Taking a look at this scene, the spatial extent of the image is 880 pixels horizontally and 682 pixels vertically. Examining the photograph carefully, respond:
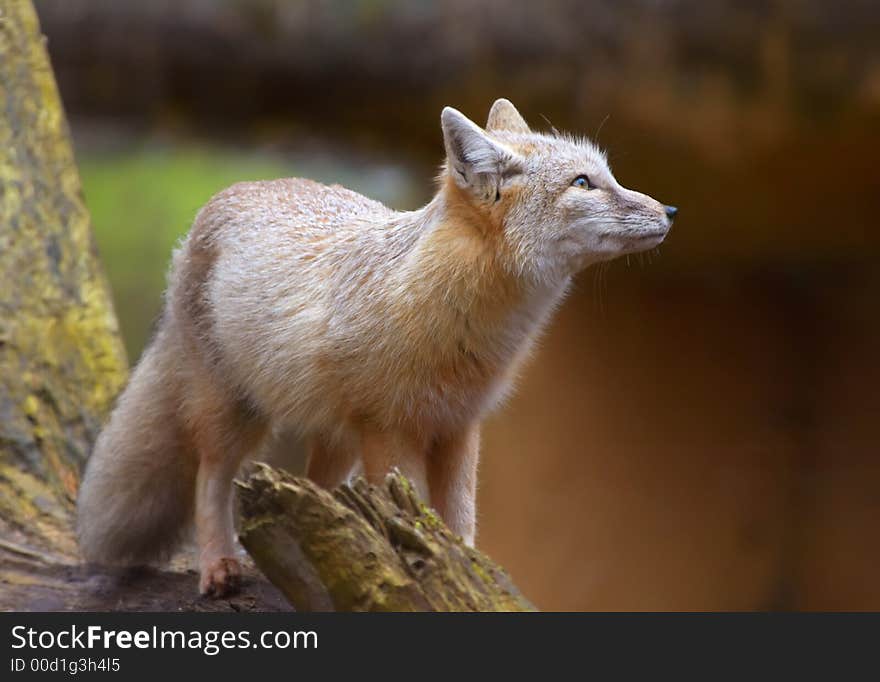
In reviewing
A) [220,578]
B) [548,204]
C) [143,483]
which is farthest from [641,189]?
[220,578]

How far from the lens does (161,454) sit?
4.81 m

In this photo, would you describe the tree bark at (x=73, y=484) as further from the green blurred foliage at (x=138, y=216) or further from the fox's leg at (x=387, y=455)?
the green blurred foliage at (x=138, y=216)

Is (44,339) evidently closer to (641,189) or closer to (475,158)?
(475,158)

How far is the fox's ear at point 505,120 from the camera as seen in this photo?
15.1 feet

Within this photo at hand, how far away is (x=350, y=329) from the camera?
163 inches

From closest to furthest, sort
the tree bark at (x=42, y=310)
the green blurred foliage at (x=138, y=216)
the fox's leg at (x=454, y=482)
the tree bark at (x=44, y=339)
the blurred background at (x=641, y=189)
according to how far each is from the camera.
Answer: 1. the fox's leg at (x=454, y=482)
2. the tree bark at (x=44, y=339)
3. the tree bark at (x=42, y=310)
4. the blurred background at (x=641, y=189)
5. the green blurred foliage at (x=138, y=216)

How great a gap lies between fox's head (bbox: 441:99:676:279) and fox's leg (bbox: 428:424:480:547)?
71cm

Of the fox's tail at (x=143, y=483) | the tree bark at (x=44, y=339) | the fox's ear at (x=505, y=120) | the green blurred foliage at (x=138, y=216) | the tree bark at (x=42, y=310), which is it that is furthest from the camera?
the green blurred foliage at (x=138, y=216)

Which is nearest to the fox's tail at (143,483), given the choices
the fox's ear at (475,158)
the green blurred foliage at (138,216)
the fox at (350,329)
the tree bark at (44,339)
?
the fox at (350,329)

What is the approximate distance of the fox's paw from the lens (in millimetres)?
4484

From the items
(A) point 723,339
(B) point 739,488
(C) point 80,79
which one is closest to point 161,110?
(C) point 80,79

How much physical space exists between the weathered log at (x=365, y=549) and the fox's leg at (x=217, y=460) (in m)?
1.21

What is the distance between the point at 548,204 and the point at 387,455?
95 centimetres

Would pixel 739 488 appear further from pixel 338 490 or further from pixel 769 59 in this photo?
pixel 338 490
